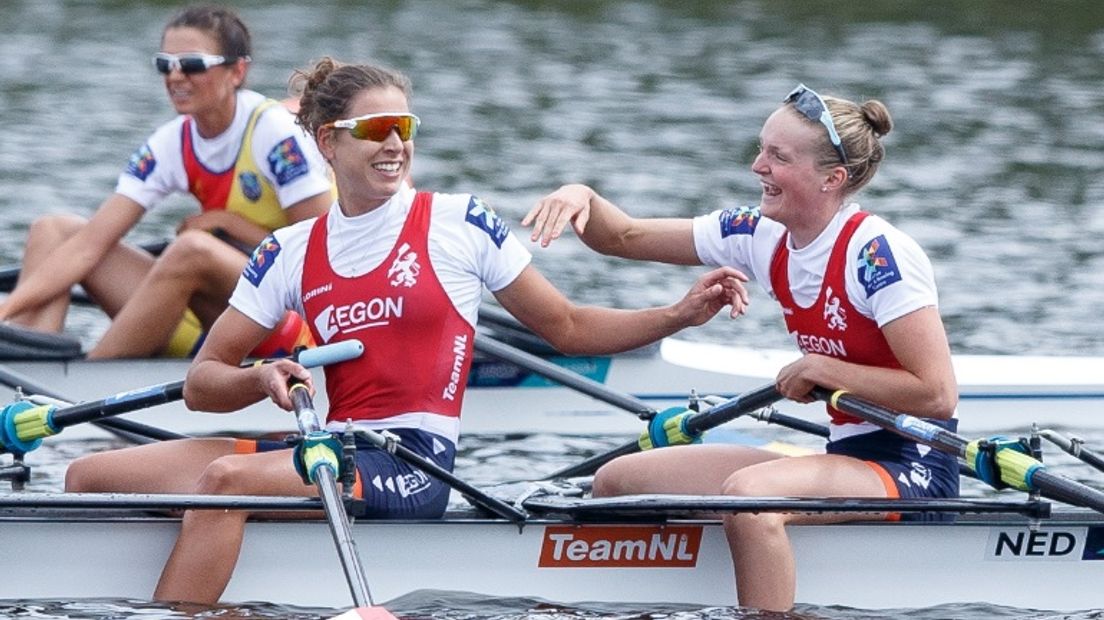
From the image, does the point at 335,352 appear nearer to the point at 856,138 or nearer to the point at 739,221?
the point at 739,221

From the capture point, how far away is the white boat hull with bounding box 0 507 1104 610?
547cm

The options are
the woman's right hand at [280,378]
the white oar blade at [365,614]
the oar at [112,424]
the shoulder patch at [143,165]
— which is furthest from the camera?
the shoulder patch at [143,165]

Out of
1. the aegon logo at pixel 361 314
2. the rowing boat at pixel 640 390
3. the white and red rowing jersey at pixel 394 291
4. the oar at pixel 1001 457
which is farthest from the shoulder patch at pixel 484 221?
the rowing boat at pixel 640 390

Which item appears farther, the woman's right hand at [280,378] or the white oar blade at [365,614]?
the woman's right hand at [280,378]

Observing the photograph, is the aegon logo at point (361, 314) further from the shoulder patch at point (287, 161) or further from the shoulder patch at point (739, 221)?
the shoulder patch at point (287, 161)

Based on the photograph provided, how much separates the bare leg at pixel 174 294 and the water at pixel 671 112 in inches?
20.9

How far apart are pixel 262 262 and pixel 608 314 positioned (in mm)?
944

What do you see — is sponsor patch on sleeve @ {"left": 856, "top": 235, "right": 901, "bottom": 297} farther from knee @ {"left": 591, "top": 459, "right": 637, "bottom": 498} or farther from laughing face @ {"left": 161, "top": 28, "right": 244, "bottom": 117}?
laughing face @ {"left": 161, "top": 28, "right": 244, "bottom": 117}

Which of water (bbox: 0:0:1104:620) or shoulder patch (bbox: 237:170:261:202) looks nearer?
shoulder patch (bbox: 237:170:261:202)

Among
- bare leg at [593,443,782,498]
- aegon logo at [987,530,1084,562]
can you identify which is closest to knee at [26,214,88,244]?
bare leg at [593,443,782,498]

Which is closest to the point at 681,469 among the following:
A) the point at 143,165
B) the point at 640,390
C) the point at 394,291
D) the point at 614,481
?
the point at 614,481

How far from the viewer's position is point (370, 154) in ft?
17.5

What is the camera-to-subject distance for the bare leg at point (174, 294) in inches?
303

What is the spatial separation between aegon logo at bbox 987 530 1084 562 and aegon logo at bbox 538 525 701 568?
82cm
